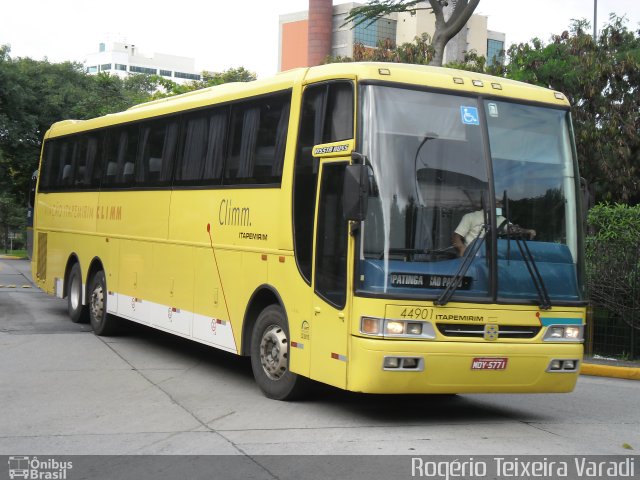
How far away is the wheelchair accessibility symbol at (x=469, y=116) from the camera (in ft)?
29.7

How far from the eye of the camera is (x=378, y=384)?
8.41 meters

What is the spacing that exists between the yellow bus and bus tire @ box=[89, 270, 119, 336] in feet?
15.5

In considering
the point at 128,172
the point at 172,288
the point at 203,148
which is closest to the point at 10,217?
the point at 128,172

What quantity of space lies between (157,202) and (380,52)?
66.7ft

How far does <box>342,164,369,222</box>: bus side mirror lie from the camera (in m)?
8.35

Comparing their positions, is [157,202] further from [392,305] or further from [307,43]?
[307,43]

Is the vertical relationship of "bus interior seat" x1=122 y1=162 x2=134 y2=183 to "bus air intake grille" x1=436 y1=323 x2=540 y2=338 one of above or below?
above

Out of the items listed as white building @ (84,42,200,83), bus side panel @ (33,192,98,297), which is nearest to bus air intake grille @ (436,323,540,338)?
bus side panel @ (33,192,98,297)

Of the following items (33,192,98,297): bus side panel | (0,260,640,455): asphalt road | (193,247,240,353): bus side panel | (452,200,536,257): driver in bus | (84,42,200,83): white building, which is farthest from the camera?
(84,42,200,83): white building

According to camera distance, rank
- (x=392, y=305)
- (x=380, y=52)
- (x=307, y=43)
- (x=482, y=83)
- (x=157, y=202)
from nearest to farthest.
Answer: (x=392, y=305)
(x=482, y=83)
(x=157, y=202)
(x=380, y=52)
(x=307, y=43)

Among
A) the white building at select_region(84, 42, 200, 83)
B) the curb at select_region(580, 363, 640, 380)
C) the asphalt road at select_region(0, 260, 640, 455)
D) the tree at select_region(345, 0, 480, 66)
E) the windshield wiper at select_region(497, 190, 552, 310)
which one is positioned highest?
the white building at select_region(84, 42, 200, 83)

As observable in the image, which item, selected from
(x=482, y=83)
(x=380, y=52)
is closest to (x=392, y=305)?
(x=482, y=83)

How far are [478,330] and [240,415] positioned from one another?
96.9 inches

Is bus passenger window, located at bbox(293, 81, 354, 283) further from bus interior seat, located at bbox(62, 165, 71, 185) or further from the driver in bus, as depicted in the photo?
bus interior seat, located at bbox(62, 165, 71, 185)
